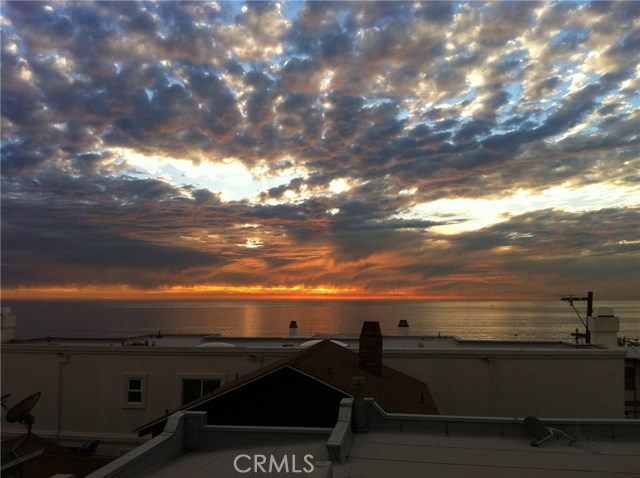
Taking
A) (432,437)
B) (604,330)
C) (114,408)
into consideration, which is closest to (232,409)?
(432,437)

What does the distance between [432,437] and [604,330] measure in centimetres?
1917

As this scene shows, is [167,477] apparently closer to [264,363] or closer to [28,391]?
[264,363]

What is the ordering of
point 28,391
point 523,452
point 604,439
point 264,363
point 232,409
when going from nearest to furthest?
point 523,452 < point 604,439 < point 232,409 < point 264,363 < point 28,391

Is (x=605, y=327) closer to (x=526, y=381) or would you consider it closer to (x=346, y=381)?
(x=526, y=381)

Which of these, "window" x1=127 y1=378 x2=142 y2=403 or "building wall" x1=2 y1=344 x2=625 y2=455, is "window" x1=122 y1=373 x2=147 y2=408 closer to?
"window" x1=127 y1=378 x2=142 y2=403

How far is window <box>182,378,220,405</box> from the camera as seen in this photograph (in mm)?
24719

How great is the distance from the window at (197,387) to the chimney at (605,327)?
1924 centimetres

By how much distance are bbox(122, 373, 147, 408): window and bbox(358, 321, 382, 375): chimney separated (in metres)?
10.8

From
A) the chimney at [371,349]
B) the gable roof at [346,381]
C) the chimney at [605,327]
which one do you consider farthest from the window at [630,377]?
the chimney at [371,349]

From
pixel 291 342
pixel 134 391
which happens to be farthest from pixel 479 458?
pixel 291 342

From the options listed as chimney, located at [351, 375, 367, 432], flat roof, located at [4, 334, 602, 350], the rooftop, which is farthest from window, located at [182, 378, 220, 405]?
chimney, located at [351, 375, 367, 432]

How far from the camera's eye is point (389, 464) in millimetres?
10781

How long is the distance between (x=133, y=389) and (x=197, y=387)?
10.4 ft
